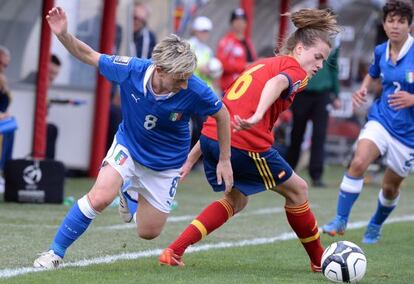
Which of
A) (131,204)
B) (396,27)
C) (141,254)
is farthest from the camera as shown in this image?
(396,27)

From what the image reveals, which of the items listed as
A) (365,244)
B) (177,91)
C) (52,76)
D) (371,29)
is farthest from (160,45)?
(371,29)

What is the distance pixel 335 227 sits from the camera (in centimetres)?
856

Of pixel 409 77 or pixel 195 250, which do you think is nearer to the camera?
pixel 195 250

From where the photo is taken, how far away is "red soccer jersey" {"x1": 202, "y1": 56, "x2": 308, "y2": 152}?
22.1ft

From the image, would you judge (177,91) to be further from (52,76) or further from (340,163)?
(340,163)

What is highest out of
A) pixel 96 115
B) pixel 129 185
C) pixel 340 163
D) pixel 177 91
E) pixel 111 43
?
pixel 177 91

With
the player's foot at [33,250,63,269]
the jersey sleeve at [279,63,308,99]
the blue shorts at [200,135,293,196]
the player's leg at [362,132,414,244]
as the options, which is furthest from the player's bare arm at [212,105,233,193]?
the player's leg at [362,132,414,244]

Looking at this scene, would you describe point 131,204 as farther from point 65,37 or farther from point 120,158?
point 65,37

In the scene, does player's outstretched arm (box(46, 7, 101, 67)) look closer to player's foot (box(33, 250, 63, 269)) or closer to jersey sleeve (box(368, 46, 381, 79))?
player's foot (box(33, 250, 63, 269))

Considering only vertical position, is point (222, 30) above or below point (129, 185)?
below

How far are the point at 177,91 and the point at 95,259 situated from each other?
1.35 meters

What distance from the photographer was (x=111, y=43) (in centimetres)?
1394

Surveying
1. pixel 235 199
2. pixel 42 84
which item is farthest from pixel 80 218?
pixel 42 84

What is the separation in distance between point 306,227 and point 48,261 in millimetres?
1676
